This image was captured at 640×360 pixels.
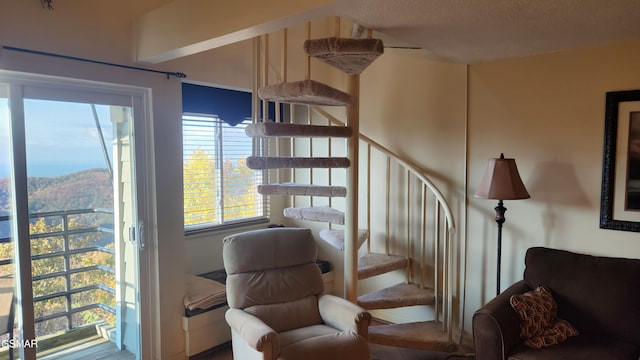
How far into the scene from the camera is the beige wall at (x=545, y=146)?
2.80 m

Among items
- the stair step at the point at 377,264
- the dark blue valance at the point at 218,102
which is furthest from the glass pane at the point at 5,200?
the stair step at the point at 377,264

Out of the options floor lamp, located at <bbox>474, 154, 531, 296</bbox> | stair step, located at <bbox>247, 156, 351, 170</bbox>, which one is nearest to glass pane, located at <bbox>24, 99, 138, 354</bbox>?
stair step, located at <bbox>247, 156, 351, 170</bbox>

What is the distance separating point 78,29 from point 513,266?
11.2ft

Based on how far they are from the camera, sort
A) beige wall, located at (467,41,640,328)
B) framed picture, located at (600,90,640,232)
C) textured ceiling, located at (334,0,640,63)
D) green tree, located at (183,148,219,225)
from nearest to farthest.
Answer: textured ceiling, located at (334,0,640,63) < framed picture, located at (600,90,640,232) < beige wall, located at (467,41,640,328) < green tree, located at (183,148,219,225)

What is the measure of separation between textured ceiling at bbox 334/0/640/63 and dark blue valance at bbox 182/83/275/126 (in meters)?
1.80

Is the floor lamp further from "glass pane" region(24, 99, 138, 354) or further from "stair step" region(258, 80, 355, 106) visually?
"glass pane" region(24, 99, 138, 354)

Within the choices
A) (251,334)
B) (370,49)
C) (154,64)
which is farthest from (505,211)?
(154,64)

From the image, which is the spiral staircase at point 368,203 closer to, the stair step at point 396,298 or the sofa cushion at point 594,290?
the stair step at point 396,298

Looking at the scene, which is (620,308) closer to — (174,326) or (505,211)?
(505,211)

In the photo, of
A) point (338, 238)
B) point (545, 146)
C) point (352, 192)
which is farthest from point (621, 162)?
point (338, 238)

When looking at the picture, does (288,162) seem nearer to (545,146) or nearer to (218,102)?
(218,102)

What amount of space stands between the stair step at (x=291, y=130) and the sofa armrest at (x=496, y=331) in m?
1.43

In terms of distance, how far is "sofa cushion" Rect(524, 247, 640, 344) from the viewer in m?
2.46

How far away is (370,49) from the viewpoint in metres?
2.32
